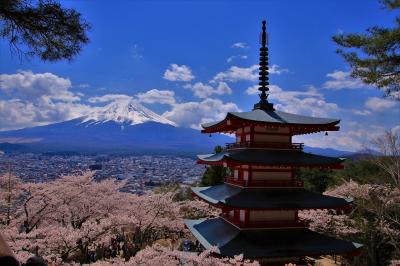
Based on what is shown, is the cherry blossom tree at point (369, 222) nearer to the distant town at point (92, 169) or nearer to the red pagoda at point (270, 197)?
the red pagoda at point (270, 197)

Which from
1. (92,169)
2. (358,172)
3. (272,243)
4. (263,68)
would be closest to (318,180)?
(358,172)

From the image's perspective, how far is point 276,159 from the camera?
48.5 ft

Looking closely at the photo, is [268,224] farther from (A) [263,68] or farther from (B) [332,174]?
(B) [332,174]

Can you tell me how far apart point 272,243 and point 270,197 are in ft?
5.78

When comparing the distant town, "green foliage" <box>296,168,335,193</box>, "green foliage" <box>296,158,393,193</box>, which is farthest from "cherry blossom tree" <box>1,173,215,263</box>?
"green foliage" <box>296,168,335,193</box>

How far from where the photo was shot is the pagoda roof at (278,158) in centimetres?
1443

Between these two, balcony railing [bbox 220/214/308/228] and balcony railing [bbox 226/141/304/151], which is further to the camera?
balcony railing [bbox 226/141/304/151]

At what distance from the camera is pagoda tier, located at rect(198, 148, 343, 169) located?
1441 cm

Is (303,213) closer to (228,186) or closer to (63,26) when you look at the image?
(228,186)

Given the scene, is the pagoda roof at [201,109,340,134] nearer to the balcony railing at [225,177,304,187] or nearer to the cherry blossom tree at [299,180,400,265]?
the balcony railing at [225,177,304,187]

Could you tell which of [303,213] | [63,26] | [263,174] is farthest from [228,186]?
[63,26]

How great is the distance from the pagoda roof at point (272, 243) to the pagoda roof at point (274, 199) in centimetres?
124

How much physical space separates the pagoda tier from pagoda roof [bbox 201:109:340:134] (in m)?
1.16

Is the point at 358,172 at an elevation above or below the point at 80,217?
above
